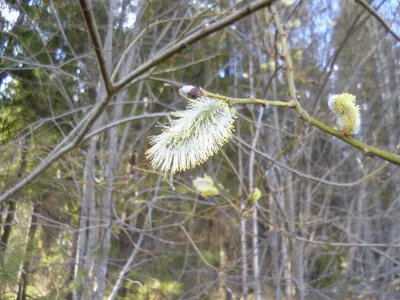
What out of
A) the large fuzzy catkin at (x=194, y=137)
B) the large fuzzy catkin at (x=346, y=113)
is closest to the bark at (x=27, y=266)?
the large fuzzy catkin at (x=194, y=137)

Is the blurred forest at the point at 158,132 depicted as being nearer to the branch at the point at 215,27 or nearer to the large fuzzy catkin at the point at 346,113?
the branch at the point at 215,27

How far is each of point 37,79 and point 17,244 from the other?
1.39 meters

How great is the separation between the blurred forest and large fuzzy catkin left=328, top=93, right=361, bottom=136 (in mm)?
328

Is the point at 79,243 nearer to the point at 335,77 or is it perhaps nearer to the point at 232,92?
the point at 232,92

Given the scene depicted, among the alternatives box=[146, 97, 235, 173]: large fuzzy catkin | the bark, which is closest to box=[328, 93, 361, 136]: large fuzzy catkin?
box=[146, 97, 235, 173]: large fuzzy catkin

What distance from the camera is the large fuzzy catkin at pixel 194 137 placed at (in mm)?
1055

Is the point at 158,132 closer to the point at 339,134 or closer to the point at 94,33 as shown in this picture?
the point at 94,33

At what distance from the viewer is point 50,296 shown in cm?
237

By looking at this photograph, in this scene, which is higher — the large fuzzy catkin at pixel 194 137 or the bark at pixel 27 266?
the large fuzzy catkin at pixel 194 137

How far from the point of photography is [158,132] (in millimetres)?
3422

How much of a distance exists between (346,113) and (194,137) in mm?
381

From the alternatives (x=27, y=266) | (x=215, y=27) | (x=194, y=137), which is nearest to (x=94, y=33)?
(x=215, y=27)

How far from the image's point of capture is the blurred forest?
244 centimetres

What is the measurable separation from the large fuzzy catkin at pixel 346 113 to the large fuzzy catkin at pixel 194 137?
10.8 inches
